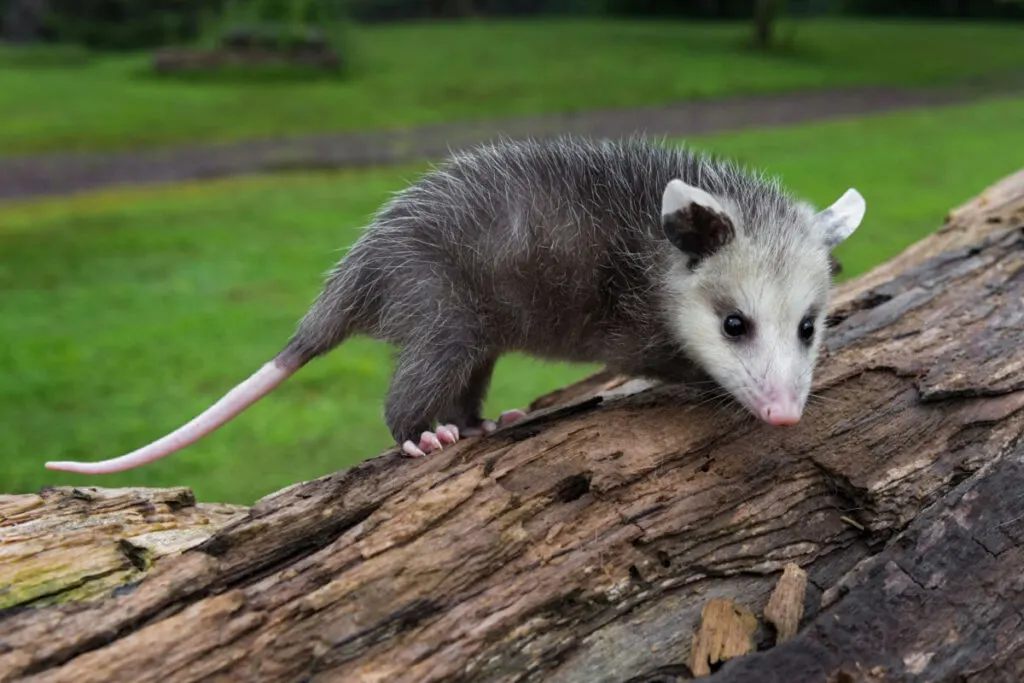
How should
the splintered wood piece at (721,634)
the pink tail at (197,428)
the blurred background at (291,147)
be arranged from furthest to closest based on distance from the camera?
1. the blurred background at (291,147)
2. the pink tail at (197,428)
3. the splintered wood piece at (721,634)

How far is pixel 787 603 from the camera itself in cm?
217

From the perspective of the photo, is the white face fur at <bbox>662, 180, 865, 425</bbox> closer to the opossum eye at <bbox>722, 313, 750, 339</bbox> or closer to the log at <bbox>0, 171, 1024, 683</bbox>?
the opossum eye at <bbox>722, 313, 750, 339</bbox>

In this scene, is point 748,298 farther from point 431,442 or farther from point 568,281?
point 431,442

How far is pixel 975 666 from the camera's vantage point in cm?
204

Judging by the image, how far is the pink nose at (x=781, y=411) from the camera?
2.33m

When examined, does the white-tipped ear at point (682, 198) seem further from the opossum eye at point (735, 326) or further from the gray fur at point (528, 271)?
the opossum eye at point (735, 326)

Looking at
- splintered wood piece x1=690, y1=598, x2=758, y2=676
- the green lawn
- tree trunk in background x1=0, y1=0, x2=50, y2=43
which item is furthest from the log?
tree trunk in background x1=0, y1=0, x2=50, y2=43

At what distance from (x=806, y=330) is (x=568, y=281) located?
2.27ft

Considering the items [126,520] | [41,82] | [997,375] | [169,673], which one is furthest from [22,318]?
[41,82]

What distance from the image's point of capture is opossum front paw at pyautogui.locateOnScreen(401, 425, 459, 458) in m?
2.54

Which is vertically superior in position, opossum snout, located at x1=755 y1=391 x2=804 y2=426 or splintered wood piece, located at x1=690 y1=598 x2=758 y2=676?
opossum snout, located at x1=755 y1=391 x2=804 y2=426

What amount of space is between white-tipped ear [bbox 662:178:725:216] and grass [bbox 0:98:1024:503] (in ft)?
7.30

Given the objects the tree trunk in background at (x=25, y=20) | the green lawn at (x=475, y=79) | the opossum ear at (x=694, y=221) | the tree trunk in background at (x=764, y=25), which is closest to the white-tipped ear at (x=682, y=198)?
the opossum ear at (x=694, y=221)

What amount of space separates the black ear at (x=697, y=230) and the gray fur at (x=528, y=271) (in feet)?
0.24
